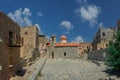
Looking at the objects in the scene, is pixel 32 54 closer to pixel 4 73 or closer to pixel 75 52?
pixel 75 52

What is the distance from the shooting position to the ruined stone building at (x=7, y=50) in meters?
14.7

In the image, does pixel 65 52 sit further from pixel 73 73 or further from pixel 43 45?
pixel 73 73

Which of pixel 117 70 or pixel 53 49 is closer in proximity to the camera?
pixel 117 70

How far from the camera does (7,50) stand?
16.3m

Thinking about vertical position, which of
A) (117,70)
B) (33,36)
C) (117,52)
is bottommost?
(117,70)

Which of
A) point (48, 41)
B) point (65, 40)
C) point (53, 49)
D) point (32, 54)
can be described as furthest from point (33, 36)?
point (65, 40)

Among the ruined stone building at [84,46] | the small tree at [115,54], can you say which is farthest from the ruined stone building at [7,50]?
the ruined stone building at [84,46]

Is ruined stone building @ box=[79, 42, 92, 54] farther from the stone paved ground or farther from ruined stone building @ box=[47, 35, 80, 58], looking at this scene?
the stone paved ground

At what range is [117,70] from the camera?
20078 millimetres

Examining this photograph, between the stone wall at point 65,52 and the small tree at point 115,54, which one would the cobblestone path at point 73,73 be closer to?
the small tree at point 115,54

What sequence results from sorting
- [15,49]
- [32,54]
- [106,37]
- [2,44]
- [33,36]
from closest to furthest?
[2,44], [15,49], [32,54], [33,36], [106,37]

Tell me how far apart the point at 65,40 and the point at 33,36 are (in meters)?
20.6

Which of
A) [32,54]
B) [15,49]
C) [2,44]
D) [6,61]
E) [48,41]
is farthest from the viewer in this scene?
[48,41]

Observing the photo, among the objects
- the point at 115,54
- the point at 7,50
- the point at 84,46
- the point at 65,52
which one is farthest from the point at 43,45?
the point at 7,50
